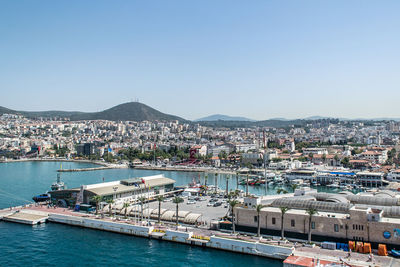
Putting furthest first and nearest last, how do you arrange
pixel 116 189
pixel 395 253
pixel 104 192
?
1. pixel 116 189
2. pixel 104 192
3. pixel 395 253

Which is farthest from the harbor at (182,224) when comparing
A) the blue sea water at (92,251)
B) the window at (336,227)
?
the window at (336,227)

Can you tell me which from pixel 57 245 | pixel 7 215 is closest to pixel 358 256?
pixel 57 245

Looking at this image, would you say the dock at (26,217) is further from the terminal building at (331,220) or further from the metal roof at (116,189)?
the terminal building at (331,220)

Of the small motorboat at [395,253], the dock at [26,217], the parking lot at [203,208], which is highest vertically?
the small motorboat at [395,253]

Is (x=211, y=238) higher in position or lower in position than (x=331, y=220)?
lower

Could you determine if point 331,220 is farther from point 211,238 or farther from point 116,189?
point 116,189

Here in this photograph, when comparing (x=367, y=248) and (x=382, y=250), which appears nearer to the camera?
(x=382, y=250)

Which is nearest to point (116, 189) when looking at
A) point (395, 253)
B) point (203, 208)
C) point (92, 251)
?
point (203, 208)

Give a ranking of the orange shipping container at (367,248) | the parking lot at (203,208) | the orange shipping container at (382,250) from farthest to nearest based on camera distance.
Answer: the parking lot at (203,208), the orange shipping container at (367,248), the orange shipping container at (382,250)
